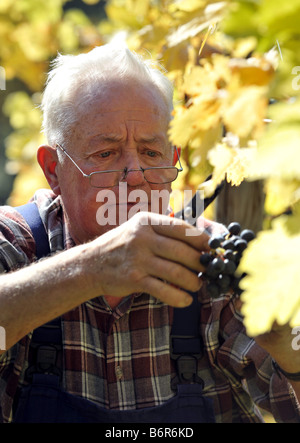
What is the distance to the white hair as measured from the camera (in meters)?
1.71

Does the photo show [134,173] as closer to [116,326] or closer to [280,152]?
[116,326]

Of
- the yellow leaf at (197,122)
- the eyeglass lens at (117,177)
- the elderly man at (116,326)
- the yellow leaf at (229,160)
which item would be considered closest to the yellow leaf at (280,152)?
the yellow leaf at (197,122)

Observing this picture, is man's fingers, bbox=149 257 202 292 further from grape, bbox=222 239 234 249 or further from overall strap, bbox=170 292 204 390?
overall strap, bbox=170 292 204 390

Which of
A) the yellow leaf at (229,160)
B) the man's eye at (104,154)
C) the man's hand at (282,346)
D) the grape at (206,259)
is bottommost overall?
the man's hand at (282,346)

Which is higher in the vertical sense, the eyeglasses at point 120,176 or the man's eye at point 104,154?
the man's eye at point 104,154

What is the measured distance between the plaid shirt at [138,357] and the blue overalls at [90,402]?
0.08ft

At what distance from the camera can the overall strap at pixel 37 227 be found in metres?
1.68

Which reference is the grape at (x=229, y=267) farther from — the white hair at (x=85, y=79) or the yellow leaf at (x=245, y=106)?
the white hair at (x=85, y=79)

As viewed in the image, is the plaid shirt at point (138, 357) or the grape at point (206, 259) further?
the plaid shirt at point (138, 357)

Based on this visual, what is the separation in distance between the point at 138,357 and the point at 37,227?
485 mm

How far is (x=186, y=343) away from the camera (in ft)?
5.33

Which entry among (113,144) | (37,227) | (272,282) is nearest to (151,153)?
(113,144)

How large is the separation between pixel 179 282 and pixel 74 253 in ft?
0.79

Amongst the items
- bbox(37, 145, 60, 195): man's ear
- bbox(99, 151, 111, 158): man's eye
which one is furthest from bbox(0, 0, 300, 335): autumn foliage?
bbox(37, 145, 60, 195): man's ear
